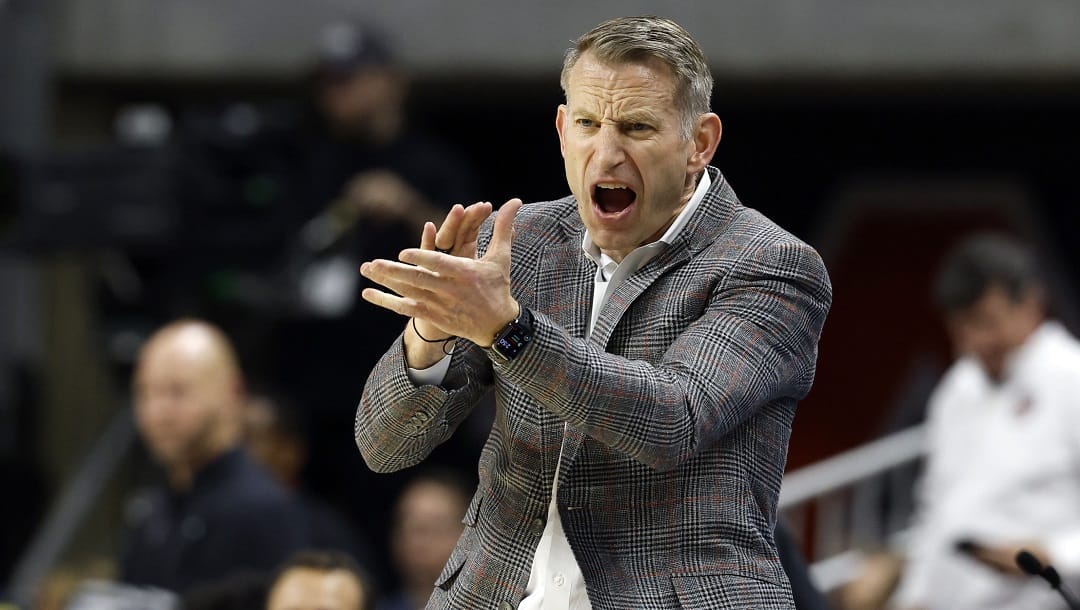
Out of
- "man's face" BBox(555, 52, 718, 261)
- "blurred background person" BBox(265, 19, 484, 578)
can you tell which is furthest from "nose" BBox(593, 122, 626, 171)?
"blurred background person" BBox(265, 19, 484, 578)

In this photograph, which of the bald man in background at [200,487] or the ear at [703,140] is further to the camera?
the bald man in background at [200,487]

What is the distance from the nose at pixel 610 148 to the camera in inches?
98.5

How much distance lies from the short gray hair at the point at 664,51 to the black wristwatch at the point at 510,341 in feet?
1.30

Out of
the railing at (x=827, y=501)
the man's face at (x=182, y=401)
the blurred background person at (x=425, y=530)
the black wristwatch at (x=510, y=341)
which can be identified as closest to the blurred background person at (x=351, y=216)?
the blurred background person at (x=425, y=530)

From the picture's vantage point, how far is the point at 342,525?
19.7ft

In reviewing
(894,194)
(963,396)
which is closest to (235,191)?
(963,396)

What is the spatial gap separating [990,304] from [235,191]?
8.56 feet

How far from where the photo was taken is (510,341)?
2.33 m

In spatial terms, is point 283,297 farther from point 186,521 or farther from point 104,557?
point 104,557

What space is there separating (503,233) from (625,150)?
0.25 meters

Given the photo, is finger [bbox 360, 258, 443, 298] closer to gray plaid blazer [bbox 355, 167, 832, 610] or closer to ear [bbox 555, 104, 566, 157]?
gray plaid blazer [bbox 355, 167, 832, 610]

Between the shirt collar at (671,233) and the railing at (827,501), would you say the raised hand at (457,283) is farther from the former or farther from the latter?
the railing at (827,501)

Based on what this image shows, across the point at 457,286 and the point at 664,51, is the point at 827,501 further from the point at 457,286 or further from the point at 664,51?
the point at 457,286

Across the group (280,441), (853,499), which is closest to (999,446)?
(853,499)
